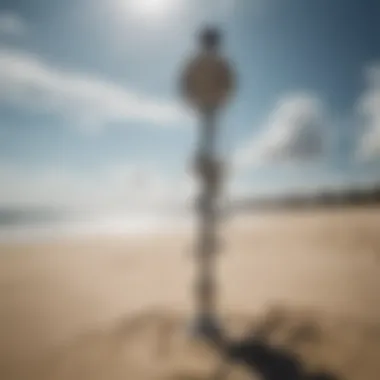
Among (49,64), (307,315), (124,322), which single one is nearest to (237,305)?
(307,315)

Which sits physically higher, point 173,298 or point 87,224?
point 87,224

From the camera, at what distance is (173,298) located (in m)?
1.56

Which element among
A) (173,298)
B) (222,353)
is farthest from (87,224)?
(222,353)

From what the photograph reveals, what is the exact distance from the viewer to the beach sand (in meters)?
1.51

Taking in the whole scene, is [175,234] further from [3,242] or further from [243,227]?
[3,242]

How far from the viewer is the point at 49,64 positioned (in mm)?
1599

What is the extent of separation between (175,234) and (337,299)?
20.5 inches

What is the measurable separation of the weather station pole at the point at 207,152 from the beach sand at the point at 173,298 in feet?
0.10

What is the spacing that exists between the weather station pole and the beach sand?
32 mm

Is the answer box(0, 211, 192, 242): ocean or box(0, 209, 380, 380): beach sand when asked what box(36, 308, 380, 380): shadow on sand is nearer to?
box(0, 209, 380, 380): beach sand

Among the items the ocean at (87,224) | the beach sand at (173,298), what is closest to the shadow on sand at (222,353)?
the beach sand at (173,298)

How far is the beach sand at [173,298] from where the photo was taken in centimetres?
151

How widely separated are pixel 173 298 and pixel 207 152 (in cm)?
44

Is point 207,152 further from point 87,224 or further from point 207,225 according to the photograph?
point 87,224
